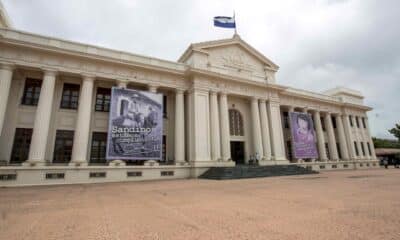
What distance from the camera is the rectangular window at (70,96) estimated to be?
15089 millimetres

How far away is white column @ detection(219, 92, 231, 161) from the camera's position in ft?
55.5

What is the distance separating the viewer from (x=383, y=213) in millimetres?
4035

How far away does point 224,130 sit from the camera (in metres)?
17.4

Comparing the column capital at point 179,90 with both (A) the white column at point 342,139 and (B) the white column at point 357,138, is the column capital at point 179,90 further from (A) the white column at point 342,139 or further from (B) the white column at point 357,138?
(B) the white column at point 357,138

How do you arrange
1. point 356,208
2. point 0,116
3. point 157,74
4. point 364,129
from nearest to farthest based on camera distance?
point 356,208, point 0,116, point 157,74, point 364,129

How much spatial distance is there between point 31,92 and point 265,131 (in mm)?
19595

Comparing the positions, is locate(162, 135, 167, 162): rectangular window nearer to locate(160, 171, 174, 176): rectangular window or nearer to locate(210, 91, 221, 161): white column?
locate(160, 171, 174, 176): rectangular window

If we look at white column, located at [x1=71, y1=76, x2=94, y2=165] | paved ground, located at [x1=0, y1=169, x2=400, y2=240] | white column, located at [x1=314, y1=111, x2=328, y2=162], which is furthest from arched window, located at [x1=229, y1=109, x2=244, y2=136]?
paved ground, located at [x1=0, y1=169, x2=400, y2=240]

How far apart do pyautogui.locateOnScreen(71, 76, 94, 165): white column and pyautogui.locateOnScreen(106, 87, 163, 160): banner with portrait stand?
1.59 metres

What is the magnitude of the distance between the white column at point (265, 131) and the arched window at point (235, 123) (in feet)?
6.74

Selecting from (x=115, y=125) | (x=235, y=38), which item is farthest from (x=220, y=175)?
(x=235, y=38)

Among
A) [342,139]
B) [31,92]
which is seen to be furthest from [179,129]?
[342,139]

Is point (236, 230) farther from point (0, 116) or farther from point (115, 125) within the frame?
point (0, 116)

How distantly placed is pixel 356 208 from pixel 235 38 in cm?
1859
